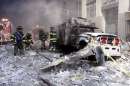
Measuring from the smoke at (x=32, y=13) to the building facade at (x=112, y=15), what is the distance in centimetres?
387

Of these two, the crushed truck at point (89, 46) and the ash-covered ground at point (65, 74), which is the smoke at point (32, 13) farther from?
the ash-covered ground at point (65, 74)

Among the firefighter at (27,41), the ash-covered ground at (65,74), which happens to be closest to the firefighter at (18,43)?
the ash-covered ground at (65,74)

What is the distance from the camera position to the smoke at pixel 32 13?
98.2 feet

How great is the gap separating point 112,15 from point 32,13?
25.9 feet

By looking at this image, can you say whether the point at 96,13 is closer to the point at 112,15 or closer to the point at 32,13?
the point at 112,15

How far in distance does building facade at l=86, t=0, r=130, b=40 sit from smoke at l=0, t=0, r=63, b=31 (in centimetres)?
387

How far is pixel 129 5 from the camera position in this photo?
2542cm

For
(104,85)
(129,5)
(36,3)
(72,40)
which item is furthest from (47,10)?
(104,85)

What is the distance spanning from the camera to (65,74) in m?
12.4

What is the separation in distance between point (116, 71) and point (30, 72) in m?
3.45

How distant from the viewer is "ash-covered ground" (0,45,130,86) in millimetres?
10883

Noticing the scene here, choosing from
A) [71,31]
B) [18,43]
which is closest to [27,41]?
[18,43]

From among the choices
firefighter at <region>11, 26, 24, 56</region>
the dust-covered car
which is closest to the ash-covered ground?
the dust-covered car

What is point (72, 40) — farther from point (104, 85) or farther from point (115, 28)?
point (115, 28)
